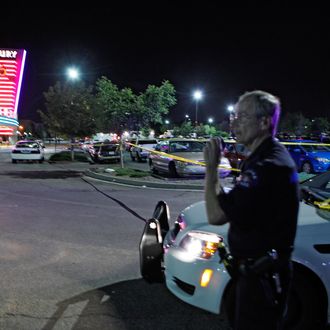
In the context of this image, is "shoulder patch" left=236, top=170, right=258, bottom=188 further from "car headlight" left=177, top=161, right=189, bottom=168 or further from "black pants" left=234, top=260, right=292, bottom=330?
"car headlight" left=177, top=161, right=189, bottom=168

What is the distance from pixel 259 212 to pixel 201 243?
1447 mm

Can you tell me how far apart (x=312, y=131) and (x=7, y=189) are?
9052cm

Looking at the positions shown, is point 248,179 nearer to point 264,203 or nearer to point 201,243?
point 264,203

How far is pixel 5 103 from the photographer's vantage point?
7575 centimetres

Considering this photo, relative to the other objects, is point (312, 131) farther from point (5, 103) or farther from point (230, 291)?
point (230, 291)

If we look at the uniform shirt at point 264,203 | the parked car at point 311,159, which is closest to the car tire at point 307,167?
the parked car at point 311,159

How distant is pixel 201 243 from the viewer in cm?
352

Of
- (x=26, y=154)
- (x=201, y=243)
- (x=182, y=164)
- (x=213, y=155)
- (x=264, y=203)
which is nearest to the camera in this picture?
(x=264, y=203)

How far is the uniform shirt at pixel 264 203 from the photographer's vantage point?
6.98ft

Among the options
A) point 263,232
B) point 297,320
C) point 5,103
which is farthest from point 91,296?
point 5,103

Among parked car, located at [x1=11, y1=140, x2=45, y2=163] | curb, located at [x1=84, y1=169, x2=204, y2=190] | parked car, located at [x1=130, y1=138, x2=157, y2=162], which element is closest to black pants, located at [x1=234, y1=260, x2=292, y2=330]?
curb, located at [x1=84, y1=169, x2=204, y2=190]

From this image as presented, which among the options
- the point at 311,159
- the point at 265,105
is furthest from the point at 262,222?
the point at 311,159

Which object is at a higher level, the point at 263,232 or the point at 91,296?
the point at 263,232

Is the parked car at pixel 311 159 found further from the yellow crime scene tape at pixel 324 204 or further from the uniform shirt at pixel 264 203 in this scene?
the uniform shirt at pixel 264 203
